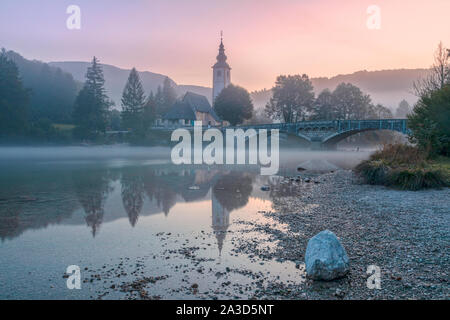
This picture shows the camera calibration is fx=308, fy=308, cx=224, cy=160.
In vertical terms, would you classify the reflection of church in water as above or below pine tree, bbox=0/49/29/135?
below

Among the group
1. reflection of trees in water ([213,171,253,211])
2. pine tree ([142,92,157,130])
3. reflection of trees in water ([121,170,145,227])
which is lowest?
reflection of trees in water ([121,170,145,227])

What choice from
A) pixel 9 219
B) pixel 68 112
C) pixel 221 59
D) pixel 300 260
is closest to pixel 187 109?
pixel 221 59

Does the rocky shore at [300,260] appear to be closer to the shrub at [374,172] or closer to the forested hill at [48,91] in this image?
the shrub at [374,172]

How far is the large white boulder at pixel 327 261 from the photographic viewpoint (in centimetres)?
616

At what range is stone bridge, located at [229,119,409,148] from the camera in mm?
49594

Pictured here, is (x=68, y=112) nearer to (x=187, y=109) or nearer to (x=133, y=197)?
(x=187, y=109)

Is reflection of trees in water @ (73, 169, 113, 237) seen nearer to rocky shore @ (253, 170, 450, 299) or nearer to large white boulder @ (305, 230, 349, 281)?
rocky shore @ (253, 170, 450, 299)

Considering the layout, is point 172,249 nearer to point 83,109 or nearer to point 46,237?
point 46,237

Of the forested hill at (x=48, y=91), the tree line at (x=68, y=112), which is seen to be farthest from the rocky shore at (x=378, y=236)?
the forested hill at (x=48, y=91)

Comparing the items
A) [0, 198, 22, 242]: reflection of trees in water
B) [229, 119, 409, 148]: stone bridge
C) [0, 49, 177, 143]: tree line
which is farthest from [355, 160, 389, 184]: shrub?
[0, 49, 177, 143]: tree line

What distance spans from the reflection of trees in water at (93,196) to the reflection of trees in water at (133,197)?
1048 millimetres

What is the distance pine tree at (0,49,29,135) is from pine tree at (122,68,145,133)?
21.5 m

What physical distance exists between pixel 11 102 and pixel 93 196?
2589 inches
